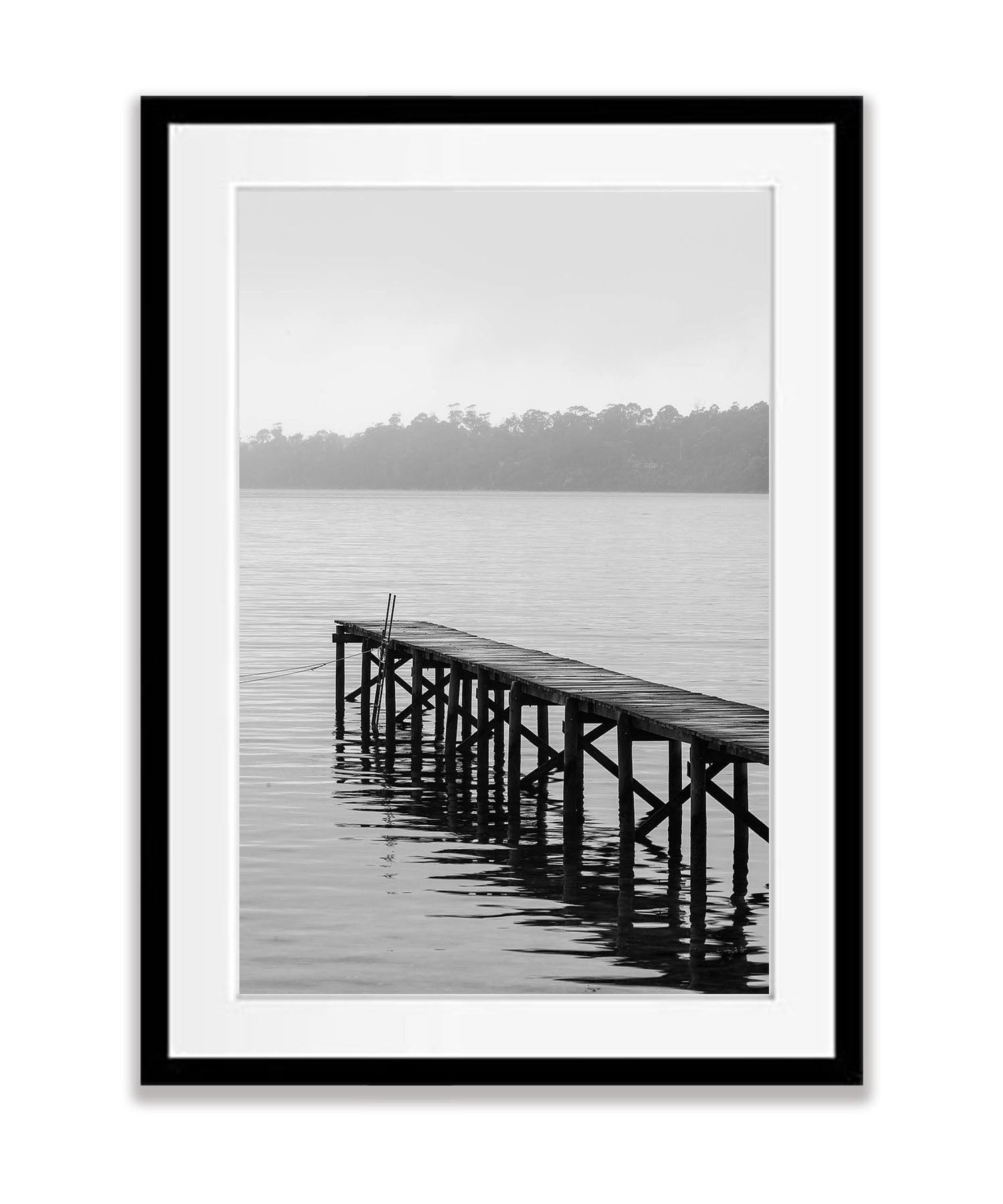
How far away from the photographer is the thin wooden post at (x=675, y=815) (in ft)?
37.3

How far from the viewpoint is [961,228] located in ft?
13.8

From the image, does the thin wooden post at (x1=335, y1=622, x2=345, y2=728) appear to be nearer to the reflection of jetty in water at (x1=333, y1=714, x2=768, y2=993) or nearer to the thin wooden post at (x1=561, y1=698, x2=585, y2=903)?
the reflection of jetty in water at (x1=333, y1=714, x2=768, y2=993)

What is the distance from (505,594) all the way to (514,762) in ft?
119

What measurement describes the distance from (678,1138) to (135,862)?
62.4 inches

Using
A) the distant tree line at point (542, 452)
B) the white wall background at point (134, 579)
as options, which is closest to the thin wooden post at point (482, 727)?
the white wall background at point (134, 579)

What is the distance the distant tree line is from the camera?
4003 centimetres

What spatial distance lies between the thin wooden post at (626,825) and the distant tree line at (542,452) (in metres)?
22.1

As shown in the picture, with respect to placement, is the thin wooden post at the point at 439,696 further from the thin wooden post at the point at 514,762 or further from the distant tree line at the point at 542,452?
the distant tree line at the point at 542,452

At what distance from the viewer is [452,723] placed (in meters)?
15.9

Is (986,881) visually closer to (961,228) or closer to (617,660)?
(961,228)

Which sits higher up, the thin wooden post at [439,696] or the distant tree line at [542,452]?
the distant tree line at [542,452]

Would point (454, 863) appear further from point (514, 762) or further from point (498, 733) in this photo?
Answer: point (498, 733)

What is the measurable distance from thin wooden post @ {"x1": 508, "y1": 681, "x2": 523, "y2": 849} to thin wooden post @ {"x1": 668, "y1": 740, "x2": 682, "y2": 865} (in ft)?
5.29

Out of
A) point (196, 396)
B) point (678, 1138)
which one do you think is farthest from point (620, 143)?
point (678, 1138)
